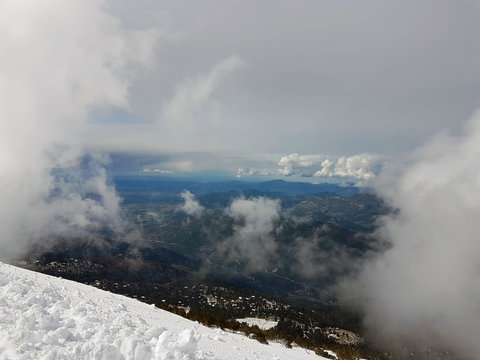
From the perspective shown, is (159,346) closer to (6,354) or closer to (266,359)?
(6,354)

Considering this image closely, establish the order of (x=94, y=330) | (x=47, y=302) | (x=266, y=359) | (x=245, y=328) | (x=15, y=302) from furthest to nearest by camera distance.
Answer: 1. (x=245, y=328)
2. (x=266, y=359)
3. (x=47, y=302)
4. (x=15, y=302)
5. (x=94, y=330)

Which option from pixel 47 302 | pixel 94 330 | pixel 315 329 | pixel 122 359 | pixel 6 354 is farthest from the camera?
pixel 315 329

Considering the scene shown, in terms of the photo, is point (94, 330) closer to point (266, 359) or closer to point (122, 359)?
point (122, 359)

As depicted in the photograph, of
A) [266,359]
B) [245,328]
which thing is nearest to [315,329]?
[245,328]

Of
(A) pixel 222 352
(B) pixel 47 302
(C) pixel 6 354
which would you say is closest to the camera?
(C) pixel 6 354

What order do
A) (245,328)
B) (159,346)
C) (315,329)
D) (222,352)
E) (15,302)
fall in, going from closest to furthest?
(159,346), (15,302), (222,352), (245,328), (315,329)

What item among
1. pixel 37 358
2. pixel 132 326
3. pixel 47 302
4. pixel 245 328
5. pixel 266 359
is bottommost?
pixel 245 328

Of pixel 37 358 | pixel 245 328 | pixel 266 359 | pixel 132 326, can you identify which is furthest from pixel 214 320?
pixel 37 358

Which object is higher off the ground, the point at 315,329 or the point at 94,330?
the point at 94,330

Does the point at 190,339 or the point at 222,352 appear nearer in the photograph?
the point at 190,339
